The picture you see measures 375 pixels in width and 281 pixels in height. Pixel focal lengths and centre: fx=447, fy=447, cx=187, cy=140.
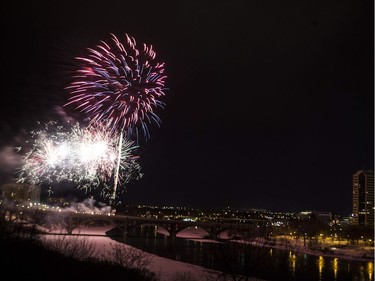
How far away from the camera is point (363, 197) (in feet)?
586

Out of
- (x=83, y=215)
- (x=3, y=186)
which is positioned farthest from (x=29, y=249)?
(x=3, y=186)

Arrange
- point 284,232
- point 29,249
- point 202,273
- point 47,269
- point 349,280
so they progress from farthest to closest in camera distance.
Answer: point 284,232
point 349,280
point 202,273
point 29,249
point 47,269

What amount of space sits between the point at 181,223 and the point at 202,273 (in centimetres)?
5227

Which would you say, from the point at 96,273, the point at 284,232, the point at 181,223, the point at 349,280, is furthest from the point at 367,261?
the point at 96,273

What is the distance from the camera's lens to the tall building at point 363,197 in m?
172

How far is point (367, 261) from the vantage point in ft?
216

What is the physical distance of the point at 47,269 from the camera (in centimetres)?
1689

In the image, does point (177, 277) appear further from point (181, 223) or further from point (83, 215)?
point (181, 223)

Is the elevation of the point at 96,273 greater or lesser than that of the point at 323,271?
greater

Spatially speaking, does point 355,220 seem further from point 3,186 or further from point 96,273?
point 96,273

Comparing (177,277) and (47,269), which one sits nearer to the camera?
(47,269)

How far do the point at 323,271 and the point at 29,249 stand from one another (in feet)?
123

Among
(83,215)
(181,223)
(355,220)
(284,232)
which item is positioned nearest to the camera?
(83,215)

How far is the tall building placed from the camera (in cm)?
17162
